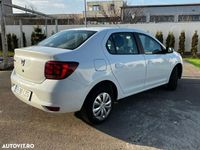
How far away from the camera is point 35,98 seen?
3.23m

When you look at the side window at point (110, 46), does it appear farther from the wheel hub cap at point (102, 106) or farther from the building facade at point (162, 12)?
the building facade at point (162, 12)

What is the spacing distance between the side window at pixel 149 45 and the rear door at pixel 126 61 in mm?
305

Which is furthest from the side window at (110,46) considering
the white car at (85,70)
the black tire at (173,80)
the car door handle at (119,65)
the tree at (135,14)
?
the tree at (135,14)

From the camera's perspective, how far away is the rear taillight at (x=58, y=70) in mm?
3041

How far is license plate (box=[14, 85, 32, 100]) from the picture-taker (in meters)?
3.33

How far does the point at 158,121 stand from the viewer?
384cm

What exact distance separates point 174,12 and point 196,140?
29.8 meters

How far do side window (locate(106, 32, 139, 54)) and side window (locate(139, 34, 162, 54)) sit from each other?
33cm

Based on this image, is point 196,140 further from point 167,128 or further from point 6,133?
point 6,133

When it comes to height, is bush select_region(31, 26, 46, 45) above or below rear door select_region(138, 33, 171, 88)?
above

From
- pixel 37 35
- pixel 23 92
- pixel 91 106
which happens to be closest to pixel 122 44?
pixel 91 106

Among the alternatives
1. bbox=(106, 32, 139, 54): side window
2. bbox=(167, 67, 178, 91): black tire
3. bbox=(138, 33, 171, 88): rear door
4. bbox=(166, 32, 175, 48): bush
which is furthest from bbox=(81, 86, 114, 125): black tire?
bbox=(166, 32, 175, 48): bush

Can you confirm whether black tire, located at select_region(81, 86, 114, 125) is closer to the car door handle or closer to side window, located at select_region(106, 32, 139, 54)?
the car door handle

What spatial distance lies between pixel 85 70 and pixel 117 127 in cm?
116
